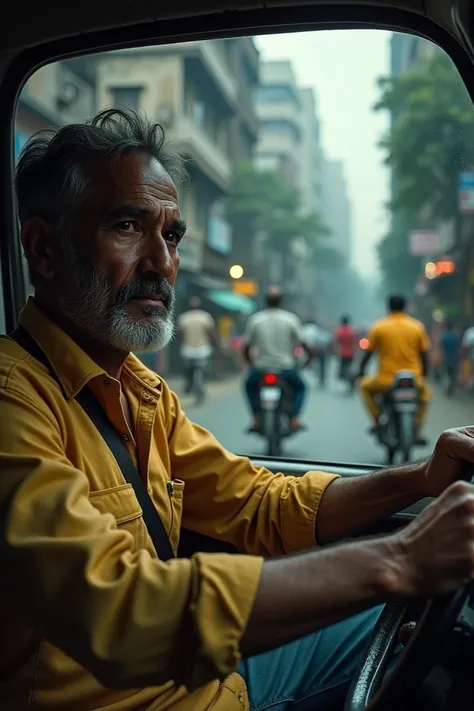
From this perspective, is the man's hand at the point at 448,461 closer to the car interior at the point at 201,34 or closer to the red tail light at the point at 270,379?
the car interior at the point at 201,34

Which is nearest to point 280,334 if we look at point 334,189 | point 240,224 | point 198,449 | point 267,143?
point 198,449

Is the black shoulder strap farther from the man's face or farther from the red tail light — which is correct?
the red tail light

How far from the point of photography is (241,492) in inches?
75.2

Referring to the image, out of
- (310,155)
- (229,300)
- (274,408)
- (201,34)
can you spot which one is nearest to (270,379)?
(274,408)

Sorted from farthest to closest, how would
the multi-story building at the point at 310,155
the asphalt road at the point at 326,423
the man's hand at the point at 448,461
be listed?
the multi-story building at the point at 310,155, the asphalt road at the point at 326,423, the man's hand at the point at 448,461

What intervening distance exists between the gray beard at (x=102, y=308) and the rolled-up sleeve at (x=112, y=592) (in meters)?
0.48

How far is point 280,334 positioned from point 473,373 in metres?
8.11

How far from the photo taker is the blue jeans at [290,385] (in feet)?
26.6

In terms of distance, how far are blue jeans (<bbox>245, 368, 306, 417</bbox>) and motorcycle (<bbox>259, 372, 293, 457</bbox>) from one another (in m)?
0.05

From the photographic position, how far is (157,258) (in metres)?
1.73

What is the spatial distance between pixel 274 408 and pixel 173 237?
20.1 ft

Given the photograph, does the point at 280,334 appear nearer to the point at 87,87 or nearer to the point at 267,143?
the point at 87,87

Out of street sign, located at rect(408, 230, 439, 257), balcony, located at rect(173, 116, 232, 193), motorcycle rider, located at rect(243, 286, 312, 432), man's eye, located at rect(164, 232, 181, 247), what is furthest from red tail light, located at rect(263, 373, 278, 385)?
balcony, located at rect(173, 116, 232, 193)

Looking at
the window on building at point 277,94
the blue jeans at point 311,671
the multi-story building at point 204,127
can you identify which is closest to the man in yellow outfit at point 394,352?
the blue jeans at point 311,671
